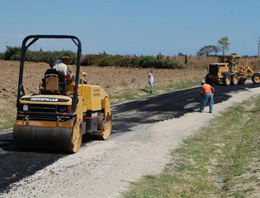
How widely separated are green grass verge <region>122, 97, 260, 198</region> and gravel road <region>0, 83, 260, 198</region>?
1.27ft

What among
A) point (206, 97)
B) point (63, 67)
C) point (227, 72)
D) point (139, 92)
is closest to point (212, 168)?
point (63, 67)

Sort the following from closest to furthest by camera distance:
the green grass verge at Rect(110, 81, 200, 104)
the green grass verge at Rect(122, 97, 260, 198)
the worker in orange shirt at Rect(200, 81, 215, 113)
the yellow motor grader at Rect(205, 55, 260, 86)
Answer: the green grass verge at Rect(122, 97, 260, 198) < the worker in orange shirt at Rect(200, 81, 215, 113) < the green grass verge at Rect(110, 81, 200, 104) < the yellow motor grader at Rect(205, 55, 260, 86)

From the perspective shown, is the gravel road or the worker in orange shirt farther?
the worker in orange shirt

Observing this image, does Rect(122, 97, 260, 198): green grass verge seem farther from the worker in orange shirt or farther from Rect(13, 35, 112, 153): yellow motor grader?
the worker in orange shirt

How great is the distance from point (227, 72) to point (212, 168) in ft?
89.3

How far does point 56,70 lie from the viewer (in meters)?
11.1

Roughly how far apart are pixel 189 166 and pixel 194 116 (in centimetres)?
891

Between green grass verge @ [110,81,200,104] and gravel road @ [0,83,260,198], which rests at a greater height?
green grass verge @ [110,81,200,104]

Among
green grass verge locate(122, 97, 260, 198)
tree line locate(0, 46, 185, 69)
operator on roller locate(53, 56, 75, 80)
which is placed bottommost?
green grass verge locate(122, 97, 260, 198)

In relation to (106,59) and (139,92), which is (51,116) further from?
(106,59)

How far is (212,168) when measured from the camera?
1225cm

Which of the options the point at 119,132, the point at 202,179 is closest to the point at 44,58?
the point at 119,132

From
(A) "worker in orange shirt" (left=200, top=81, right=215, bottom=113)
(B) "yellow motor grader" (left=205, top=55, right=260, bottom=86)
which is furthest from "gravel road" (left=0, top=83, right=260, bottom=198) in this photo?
(B) "yellow motor grader" (left=205, top=55, right=260, bottom=86)

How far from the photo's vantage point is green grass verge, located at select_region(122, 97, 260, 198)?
951 centimetres
